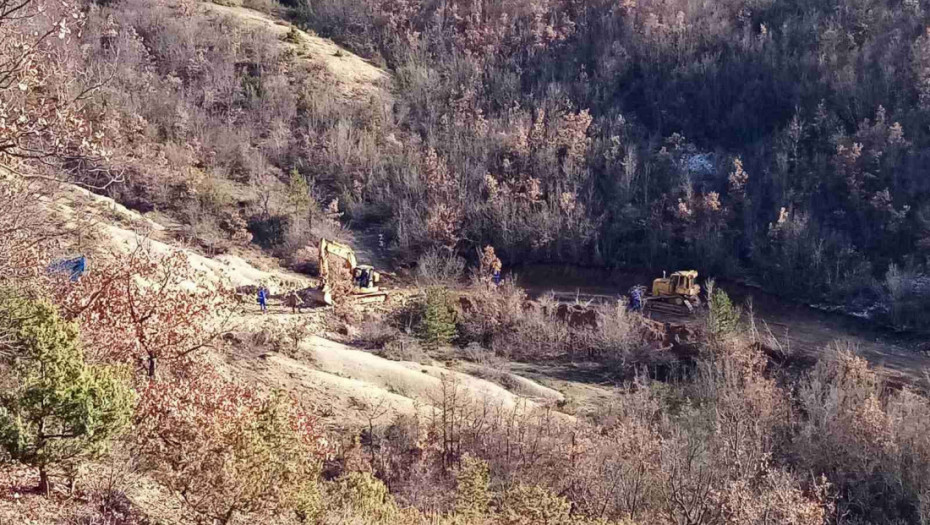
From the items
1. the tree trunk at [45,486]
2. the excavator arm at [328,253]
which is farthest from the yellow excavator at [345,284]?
the tree trunk at [45,486]

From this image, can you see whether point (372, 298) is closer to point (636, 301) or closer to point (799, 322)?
point (636, 301)

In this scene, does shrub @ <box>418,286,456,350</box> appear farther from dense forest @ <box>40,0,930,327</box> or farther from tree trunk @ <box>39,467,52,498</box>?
tree trunk @ <box>39,467,52,498</box>

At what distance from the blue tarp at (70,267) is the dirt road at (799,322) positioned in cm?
2148

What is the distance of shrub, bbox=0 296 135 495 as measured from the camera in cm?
855

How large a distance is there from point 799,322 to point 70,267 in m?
25.9

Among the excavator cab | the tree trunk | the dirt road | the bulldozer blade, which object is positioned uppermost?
the tree trunk

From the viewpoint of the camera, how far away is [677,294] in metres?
30.8

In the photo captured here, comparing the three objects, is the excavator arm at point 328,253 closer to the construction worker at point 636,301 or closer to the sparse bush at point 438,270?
the sparse bush at point 438,270

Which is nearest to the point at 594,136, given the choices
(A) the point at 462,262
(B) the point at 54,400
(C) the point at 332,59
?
(A) the point at 462,262

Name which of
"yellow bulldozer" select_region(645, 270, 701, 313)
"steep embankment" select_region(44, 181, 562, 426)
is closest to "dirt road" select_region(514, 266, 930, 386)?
"yellow bulldozer" select_region(645, 270, 701, 313)

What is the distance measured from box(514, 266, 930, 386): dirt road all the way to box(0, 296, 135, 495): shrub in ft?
77.7

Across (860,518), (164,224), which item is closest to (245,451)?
(860,518)

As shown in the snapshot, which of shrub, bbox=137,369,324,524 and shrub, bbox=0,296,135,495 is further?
shrub, bbox=137,369,324,524

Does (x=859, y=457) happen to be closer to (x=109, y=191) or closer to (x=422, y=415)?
(x=422, y=415)
